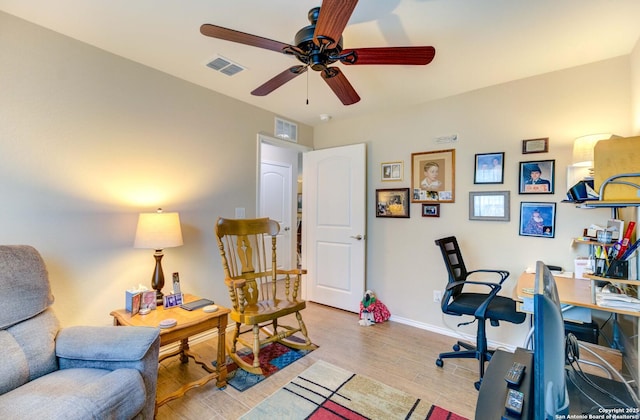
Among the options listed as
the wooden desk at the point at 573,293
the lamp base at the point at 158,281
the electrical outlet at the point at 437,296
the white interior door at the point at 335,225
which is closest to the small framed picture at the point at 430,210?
the white interior door at the point at 335,225

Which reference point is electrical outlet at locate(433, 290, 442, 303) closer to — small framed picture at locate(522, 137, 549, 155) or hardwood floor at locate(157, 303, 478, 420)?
hardwood floor at locate(157, 303, 478, 420)

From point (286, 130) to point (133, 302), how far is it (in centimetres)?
242

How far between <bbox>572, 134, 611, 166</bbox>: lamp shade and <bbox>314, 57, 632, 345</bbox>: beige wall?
31 centimetres

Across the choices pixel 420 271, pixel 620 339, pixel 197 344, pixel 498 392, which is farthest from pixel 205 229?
pixel 620 339

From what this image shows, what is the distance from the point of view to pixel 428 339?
2787mm

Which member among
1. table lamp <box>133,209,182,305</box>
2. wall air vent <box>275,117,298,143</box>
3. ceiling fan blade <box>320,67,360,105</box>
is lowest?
table lamp <box>133,209,182,305</box>

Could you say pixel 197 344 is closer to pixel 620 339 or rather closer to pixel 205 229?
pixel 205 229

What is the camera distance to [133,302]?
76.4 inches

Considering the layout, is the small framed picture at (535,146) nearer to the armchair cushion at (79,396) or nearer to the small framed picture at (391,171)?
the small framed picture at (391,171)

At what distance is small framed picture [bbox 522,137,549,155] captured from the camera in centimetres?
238

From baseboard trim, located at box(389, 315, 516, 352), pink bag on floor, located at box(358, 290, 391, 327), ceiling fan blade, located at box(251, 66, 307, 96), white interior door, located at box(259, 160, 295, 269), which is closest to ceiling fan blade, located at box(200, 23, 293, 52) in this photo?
ceiling fan blade, located at box(251, 66, 307, 96)

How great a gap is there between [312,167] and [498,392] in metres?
3.17

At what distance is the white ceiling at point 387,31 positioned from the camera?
1.63m

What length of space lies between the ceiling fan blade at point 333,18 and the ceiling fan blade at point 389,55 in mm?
174
